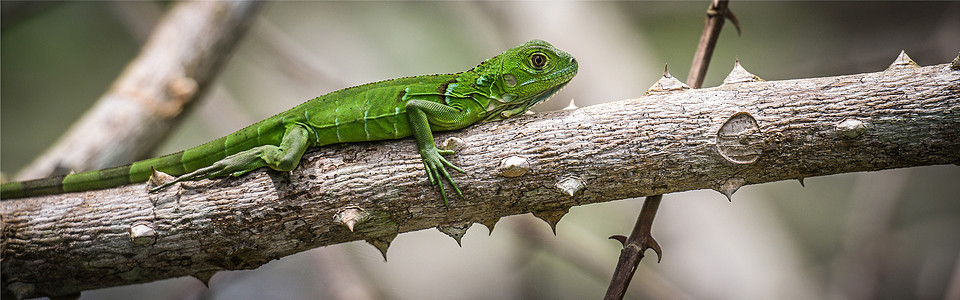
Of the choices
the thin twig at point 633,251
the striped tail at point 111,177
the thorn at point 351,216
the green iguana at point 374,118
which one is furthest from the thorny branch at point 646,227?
the striped tail at point 111,177

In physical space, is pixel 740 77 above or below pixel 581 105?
below

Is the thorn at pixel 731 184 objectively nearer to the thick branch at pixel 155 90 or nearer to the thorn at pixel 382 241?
the thorn at pixel 382 241

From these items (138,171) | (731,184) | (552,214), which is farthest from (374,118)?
(731,184)

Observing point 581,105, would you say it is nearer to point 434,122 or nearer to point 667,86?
point 667,86

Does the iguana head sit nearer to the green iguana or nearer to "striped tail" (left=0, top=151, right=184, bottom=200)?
the green iguana

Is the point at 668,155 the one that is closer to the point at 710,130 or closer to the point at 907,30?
the point at 710,130

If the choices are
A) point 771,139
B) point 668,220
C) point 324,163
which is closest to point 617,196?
point 771,139
